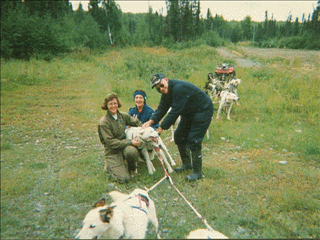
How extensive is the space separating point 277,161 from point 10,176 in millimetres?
5889

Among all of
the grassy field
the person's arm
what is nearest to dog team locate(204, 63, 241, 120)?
the grassy field

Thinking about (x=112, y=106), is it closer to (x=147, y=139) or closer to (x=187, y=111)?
(x=147, y=139)

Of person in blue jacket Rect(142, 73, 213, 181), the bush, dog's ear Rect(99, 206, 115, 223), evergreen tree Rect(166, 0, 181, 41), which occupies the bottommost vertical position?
dog's ear Rect(99, 206, 115, 223)

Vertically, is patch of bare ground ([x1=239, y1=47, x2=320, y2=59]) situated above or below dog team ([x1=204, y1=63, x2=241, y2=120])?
A: above

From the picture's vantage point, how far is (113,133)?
471cm

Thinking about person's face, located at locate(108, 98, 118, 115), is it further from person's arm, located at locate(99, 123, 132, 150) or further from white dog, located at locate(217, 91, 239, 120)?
white dog, located at locate(217, 91, 239, 120)

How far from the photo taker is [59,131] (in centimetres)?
746

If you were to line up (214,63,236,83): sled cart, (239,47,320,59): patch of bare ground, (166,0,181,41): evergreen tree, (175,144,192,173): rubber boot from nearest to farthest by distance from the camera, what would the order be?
(175,144,192,173): rubber boot → (214,63,236,83): sled cart → (239,47,320,59): patch of bare ground → (166,0,181,41): evergreen tree

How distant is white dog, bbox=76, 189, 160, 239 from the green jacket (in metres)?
1.74

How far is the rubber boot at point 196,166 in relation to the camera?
179 inches

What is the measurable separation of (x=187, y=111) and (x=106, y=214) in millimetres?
2730

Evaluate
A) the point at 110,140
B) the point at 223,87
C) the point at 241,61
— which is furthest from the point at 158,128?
the point at 241,61

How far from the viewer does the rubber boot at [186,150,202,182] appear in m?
4.56

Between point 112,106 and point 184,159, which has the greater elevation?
point 112,106
